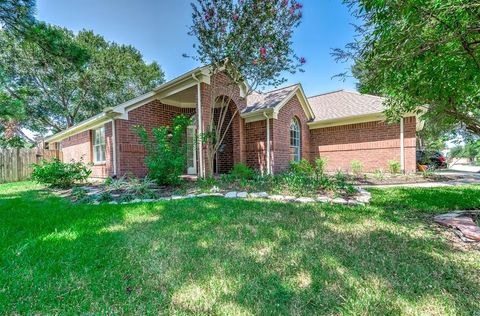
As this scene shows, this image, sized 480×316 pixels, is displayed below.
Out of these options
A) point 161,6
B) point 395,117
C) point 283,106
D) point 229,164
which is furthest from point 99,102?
point 395,117

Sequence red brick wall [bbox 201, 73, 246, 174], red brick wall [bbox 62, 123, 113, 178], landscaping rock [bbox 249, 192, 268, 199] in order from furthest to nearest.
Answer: red brick wall [bbox 62, 123, 113, 178] < red brick wall [bbox 201, 73, 246, 174] < landscaping rock [bbox 249, 192, 268, 199]

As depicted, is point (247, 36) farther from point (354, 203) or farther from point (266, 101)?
point (354, 203)

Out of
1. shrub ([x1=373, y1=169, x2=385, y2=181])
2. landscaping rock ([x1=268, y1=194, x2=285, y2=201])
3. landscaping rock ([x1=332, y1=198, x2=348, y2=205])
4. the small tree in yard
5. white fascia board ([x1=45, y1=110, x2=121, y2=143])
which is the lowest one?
landscaping rock ([x1=332, y1=198, x2=348, y2=205])

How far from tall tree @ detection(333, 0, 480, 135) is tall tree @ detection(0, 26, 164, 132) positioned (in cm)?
1771

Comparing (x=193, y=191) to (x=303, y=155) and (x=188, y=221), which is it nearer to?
(x=188, y=221)

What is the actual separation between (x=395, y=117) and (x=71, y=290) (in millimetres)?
6439

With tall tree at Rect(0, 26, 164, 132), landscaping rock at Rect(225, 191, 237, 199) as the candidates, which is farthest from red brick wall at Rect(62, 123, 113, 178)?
landscaping rock at Rect(225, 191, 237, 199)

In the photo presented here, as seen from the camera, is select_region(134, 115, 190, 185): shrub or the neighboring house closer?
select_region(134, 115, 190, 185): shrub

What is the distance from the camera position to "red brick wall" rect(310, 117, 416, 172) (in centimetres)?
1003

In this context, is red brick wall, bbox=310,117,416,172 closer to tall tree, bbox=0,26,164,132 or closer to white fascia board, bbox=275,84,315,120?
white fascia board, bbox=275,84,315,120

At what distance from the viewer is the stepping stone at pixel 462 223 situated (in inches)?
117

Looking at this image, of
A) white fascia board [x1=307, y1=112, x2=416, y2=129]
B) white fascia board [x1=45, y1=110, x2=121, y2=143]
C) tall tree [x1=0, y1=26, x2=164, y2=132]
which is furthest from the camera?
tall tree [x1=0, y1=26, x2=164, y2=132]

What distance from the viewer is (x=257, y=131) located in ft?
32.8

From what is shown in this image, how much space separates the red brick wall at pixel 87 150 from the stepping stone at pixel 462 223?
997 centimetres
